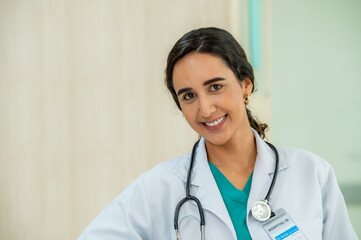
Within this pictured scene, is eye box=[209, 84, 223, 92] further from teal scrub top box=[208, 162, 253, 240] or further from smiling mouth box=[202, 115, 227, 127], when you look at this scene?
teal scrub top box=[208, 162, 253, 240]

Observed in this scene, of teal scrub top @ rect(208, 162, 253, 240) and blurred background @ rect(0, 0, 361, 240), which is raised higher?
blurred background @ rect(0, 0, 361, 240)

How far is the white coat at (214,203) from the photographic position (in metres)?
1.15

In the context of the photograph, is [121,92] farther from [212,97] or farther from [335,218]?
[335,218]

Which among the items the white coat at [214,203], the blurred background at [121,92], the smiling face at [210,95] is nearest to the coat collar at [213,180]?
the white coat at [214,203]

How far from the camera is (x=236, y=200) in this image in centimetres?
119

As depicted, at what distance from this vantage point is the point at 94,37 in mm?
2404

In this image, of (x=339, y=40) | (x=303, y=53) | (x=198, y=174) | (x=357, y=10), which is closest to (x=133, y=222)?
(x=198, y=174)

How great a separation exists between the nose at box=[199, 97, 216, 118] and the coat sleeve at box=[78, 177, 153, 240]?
31 centimetres

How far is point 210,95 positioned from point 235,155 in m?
0.24

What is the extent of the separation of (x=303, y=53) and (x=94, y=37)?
4.15ft

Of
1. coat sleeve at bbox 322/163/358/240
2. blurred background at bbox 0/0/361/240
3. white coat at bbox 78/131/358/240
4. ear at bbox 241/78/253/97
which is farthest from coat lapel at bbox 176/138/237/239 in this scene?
blurred background at bbox 0/0/361/240

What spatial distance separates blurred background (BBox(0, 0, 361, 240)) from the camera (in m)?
2.27

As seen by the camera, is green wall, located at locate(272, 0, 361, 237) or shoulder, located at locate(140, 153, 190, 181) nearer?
shoulder, located at locate(140, 153, 190, 181)

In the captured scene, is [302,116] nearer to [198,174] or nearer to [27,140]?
[198,174]
